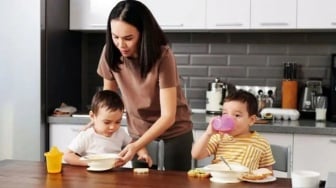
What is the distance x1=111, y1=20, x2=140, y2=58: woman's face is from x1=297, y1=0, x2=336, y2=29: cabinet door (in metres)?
1.49

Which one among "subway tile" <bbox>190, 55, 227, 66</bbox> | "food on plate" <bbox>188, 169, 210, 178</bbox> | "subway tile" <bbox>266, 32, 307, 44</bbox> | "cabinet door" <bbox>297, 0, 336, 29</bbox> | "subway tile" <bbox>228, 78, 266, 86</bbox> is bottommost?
"food on plate" <bbox>188, 169, 210, 178</bbox>

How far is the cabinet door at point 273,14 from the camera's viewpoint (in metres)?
3.12

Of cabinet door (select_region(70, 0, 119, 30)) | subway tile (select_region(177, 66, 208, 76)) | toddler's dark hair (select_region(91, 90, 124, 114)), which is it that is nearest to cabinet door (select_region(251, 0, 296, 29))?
subway tile (select_region(177, 66, 208, 76))

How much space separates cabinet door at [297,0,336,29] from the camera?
3058 mm

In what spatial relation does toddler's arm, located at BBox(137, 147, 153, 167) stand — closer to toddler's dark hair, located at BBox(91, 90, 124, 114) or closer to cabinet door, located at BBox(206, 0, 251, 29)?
toddler's dark hair, located at BBox(91, 90, 124, 114)

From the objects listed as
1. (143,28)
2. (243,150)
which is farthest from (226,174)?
(143,28)

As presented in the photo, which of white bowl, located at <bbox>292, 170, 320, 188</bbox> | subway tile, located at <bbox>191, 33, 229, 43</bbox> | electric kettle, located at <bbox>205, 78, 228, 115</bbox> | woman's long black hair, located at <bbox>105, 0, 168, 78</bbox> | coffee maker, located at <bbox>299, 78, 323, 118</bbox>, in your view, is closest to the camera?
white bowl, located at <bbox>292, 170, 320, 188</bbox>

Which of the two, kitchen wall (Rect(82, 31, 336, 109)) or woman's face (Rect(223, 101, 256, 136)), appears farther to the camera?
kitchen wall (Rect(82, 31, 336, 109))

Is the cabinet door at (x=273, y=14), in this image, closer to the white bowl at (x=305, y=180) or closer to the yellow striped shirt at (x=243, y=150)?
the yellow striped shirt at (x=243, y=150)

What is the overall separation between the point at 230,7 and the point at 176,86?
1318mm

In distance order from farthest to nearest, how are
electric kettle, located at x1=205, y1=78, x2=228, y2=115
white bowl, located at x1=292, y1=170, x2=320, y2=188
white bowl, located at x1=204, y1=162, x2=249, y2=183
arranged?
electric kettle, located at x1=205, y1=78, x2=228, y2=115, white bowl, located at x1=204, y1=162, x2=249, y2=183, white bowl, located at x1=292, y1=170, x2=320, y2=188

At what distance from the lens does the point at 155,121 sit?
2137 mm

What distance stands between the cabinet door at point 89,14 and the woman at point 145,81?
130 centimetres

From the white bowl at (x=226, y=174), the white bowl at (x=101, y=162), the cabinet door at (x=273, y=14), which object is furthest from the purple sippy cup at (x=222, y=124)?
the cabinet door at (x=273, y=14)
